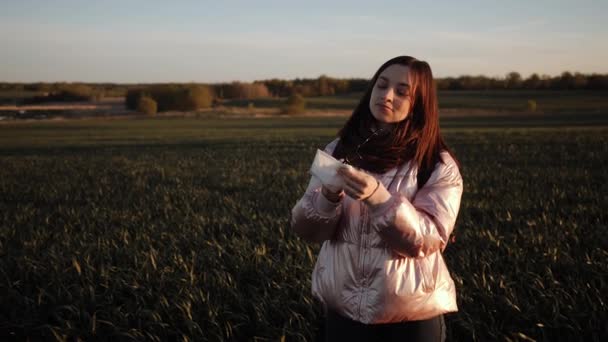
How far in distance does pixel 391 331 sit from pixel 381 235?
0.57 m

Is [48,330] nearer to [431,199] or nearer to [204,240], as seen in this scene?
[204,240]

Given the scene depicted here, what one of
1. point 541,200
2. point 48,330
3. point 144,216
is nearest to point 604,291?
point 541,200

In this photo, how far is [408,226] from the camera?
5.89ft

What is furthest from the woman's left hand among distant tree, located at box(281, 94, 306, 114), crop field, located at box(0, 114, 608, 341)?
distant tree, located at box(281, 94, 306, 114)

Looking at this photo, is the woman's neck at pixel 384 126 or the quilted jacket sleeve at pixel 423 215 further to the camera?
the woman's neck at pixel 384 126

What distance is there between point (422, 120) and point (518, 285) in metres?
2.93

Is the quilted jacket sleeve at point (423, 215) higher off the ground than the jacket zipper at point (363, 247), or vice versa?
the quilted jacket sleeve at point (423, 215)

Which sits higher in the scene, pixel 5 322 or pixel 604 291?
pixel 604 291

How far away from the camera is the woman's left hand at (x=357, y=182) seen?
5.20ft

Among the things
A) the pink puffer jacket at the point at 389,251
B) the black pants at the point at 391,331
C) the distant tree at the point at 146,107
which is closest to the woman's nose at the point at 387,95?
the pink puffer jacket at the point at 389,251

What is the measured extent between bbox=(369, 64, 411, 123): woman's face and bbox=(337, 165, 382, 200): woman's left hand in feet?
1.67

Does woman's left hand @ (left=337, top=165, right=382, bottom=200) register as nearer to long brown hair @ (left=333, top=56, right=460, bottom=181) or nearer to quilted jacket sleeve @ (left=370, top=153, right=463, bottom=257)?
quilted jacket sleeve @ (left=370, top=153, right=463, bottom=257)

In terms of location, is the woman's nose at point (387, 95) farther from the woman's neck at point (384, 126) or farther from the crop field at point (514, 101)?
the crop field at point (514, 101)

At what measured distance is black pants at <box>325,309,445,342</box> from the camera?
2037mm
